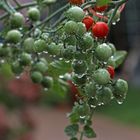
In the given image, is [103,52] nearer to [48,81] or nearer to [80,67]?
[80,67]

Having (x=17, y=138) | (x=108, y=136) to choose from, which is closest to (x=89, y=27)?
(x=17, y=138)

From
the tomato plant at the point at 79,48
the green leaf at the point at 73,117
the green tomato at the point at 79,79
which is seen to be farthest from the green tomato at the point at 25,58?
the green tomato at the point at 79,79

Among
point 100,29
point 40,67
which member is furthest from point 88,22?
point 40,67

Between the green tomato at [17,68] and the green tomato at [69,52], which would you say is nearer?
the green tomato at [69,52]

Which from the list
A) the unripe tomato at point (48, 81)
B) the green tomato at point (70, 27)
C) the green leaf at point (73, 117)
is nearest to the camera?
the green tomato at point (70, 27)

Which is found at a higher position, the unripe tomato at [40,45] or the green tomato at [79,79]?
the unripe tomato at [40,45]

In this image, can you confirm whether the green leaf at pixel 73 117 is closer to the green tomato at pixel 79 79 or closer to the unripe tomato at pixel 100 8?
the green tomato at pixel 79 79

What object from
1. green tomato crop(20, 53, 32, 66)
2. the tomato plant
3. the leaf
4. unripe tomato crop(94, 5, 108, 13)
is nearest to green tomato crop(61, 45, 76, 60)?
the tomato plant
